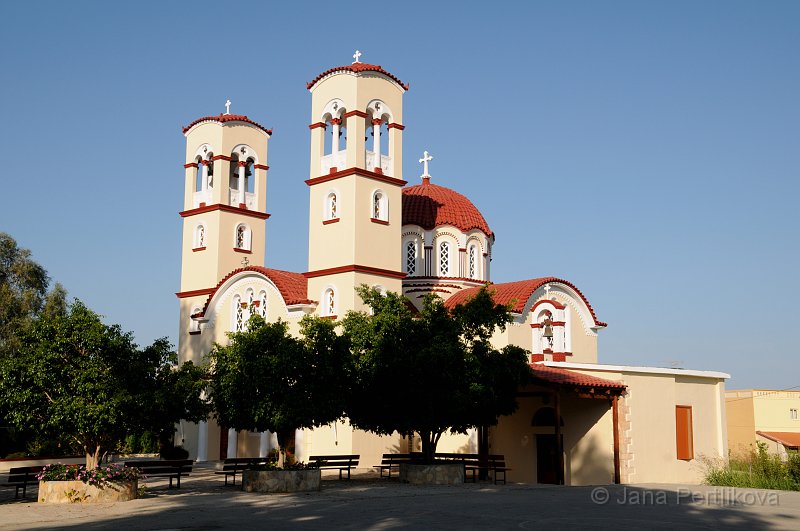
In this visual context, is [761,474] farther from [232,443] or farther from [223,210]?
[223,210]

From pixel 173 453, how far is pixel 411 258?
12.0m

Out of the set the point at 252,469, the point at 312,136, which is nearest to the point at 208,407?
the point at 252,469

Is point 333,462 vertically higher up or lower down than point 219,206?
lower down

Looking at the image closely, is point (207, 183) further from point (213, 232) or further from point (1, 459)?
point (1, 459)

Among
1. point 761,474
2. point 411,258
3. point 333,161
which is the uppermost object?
point 333,161

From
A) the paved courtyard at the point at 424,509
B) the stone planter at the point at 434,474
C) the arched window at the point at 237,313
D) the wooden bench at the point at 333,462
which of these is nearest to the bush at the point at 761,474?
the paved courtyard at the point at 424,509

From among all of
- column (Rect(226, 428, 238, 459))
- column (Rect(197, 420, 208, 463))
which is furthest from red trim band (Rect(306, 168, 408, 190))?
column (Rect(197, 420, 208, 463))

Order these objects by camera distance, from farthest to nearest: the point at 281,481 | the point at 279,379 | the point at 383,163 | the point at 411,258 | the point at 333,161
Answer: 1. the point at 411,258
2. the point at 383,163
3. the point at 333,161
4. the point at 279,379
5. the point at 281,481

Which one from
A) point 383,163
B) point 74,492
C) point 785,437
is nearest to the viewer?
point 74,492

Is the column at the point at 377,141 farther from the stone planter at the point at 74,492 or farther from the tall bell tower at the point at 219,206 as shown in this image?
the stone planter at the point at 74,492

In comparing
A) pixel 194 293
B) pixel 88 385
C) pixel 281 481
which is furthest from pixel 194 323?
pixel 88 385

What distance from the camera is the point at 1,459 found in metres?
34.7

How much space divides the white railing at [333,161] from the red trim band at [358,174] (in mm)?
382

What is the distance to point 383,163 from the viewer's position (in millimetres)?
31750
